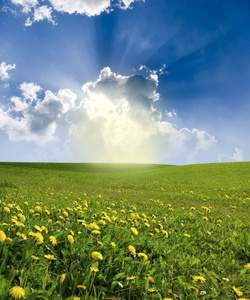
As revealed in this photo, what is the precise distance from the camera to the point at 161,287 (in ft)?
8.56

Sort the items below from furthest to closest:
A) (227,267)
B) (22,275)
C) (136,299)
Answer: (227,267) → (136,299) → (22,275)

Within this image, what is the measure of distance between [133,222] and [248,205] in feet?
32.7

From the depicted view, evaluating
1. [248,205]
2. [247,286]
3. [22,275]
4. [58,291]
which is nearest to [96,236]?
[58,291]

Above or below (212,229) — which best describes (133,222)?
above

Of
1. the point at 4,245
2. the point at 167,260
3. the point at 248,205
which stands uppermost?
the point at 4,245

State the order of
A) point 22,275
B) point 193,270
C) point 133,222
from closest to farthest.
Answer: point 22,275, point 193,270, point 133,222

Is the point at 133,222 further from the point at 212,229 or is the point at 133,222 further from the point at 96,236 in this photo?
the point at 212,229

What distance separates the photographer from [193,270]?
3.28m

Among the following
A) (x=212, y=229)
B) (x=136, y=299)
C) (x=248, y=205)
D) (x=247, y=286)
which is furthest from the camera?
(x=248, y=205)

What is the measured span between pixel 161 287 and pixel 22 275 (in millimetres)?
1723

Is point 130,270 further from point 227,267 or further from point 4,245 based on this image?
point 227,267

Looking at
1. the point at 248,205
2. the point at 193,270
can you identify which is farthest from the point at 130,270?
the point at 248,205

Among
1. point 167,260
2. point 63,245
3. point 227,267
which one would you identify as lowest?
point 227,267

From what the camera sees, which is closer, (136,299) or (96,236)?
(136,299)
